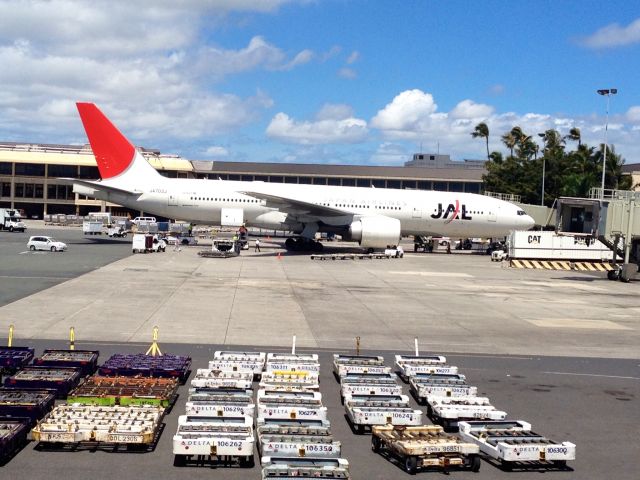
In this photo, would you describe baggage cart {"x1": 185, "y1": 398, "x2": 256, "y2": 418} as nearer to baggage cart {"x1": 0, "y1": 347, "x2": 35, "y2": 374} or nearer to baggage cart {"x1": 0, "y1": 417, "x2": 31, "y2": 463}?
baggage cart {"x1": 0, "y1": 417, "x2": 31, "y2": 463}

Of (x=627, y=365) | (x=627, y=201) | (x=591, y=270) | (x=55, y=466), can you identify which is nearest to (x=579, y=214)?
(x=627, y=201)

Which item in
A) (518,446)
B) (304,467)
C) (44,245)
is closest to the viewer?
(304,467)

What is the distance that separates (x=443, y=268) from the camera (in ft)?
173

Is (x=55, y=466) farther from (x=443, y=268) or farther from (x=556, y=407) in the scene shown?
(x=443, y=268)

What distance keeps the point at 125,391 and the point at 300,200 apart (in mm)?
44329

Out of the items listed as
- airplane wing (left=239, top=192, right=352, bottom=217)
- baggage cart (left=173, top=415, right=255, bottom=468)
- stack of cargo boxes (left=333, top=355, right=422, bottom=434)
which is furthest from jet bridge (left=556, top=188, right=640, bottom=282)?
baggage cart (left=173, top=415, right=255, bottom=468)

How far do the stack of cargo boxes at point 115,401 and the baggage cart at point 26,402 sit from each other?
0.36 meters

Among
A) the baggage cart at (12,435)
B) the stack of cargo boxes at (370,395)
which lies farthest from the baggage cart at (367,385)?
the baggage cart at (12,435)

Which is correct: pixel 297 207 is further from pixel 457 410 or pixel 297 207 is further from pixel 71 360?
pixel 457 410

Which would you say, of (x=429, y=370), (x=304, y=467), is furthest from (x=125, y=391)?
(x=429, y=370)

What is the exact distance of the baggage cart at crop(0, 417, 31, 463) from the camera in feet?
41.0

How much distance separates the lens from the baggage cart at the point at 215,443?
12.7 m

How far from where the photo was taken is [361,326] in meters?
27.6

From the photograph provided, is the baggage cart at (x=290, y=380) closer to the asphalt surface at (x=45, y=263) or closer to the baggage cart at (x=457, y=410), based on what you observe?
the baggage cart at (x=457, y=410)
